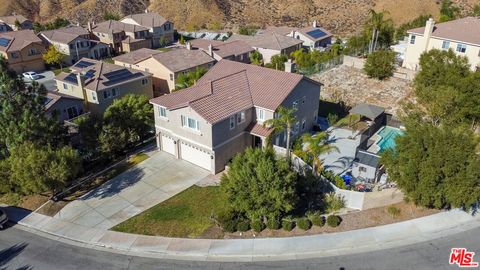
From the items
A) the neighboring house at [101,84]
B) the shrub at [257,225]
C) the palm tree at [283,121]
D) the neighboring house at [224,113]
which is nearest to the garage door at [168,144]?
the neighboring house at [224,113]

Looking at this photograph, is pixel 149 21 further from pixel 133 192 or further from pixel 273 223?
pixel 273 223

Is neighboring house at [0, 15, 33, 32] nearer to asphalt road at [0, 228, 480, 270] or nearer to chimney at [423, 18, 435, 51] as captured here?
asphalt road at [0, 228, 480, 270]

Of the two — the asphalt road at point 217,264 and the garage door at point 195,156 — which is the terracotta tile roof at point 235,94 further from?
the asphalt road at point 217,264

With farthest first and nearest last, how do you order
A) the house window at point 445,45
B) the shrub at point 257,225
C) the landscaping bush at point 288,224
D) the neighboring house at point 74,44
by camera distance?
the neighboring house at point 74,44
the house window at point 445,45
the landscaping bush at point 288,224
the shrub at point 257,225

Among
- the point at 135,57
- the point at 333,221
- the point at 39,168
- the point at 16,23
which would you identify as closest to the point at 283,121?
the point at 333,221

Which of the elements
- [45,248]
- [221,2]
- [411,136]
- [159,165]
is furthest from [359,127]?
[221,2]

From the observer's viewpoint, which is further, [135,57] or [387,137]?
[135,57]

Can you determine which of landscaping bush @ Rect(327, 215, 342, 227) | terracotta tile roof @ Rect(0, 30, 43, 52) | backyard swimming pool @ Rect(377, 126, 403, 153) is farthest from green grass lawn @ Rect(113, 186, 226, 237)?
terracotta tile roof @ Rect(0, 30, 43, 52)
